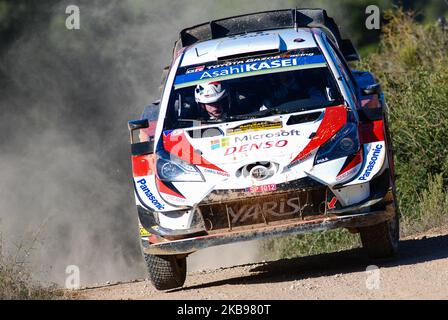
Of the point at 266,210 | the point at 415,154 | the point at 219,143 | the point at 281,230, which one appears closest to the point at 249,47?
the point at 219,143

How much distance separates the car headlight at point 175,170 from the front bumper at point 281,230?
0.46 m

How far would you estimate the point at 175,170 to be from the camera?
859 cm

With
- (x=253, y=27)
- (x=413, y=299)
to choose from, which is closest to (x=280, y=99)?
(x=253, y=27)

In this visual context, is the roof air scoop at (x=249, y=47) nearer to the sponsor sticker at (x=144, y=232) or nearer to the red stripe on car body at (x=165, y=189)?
the red stripe on car body at (x=165, y=189)

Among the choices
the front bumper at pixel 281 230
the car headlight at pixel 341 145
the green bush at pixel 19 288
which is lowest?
the green bush at pixel 19 288

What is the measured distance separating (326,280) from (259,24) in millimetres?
3439

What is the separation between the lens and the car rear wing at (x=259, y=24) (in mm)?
11023

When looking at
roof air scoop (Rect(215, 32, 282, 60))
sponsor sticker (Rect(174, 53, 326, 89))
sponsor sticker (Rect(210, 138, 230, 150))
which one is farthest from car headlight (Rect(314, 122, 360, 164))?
roof air scoop (Rect(215, 32, 282, 60))

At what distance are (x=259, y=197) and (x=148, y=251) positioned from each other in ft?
3.47

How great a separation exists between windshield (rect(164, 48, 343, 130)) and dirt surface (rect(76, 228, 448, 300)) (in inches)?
54.6

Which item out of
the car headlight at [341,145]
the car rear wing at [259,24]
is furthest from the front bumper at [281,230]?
the car rear wing at [259,24]

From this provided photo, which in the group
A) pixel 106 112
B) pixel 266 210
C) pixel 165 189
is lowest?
pixel 106 112

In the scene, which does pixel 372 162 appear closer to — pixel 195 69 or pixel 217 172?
pixel 217 172
